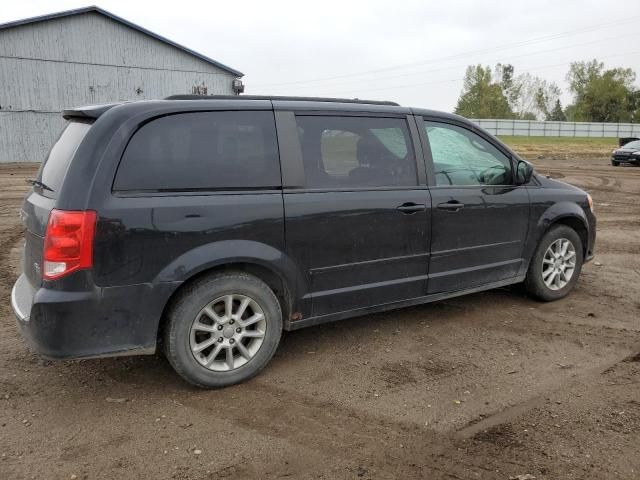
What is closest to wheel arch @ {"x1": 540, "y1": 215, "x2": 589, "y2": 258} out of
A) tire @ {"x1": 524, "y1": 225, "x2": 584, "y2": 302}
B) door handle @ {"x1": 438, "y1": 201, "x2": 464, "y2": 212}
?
tire @ {"x1": 524, "y1": 225, "x2": 584, "y2": 302}

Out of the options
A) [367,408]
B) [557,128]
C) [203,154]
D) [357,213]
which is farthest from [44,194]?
[557,128]

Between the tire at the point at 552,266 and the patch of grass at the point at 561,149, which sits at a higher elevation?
the patch of grass at the point at 561,149

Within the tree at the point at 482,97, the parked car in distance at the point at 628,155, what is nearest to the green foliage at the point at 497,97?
the tree at the point at 482,97

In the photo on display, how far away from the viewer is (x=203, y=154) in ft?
11.3

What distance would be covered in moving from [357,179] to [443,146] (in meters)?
0.98

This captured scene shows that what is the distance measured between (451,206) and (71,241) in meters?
2.83

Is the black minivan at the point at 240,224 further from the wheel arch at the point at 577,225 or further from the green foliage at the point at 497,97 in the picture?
the green foliage at the point at 497,97

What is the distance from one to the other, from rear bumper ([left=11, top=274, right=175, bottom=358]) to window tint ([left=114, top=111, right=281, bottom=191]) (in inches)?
25.4

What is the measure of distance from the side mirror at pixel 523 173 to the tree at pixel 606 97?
8507 centimetres

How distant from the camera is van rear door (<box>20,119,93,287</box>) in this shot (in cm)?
323

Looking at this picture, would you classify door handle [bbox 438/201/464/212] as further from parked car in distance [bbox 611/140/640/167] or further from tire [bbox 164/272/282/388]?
parked car in distance [bbox 611/140/640/167]

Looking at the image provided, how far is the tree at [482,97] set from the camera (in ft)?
258

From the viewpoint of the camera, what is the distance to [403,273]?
14.0 ft

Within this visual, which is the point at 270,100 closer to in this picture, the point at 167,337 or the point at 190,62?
the point at 167,337
